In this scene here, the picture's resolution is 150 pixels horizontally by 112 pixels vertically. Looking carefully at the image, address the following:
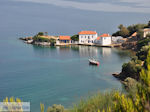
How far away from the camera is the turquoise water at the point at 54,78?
28531mm

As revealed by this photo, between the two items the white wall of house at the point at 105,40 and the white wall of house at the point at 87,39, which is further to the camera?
the white wall of house at the point at 87,39

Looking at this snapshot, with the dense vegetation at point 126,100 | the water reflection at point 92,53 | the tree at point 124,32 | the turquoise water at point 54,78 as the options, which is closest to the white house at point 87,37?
the tree at point 124,32

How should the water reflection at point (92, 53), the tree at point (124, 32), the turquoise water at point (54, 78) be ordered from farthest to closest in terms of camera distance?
1. the tree at point (124, 32)
2. the water reflection at point (92, 53)
3. the turquoise water at point (54, 78)

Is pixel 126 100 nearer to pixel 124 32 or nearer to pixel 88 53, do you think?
pixel 88 53

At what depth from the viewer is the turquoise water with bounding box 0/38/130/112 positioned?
28.5 metres

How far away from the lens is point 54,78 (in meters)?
36.8

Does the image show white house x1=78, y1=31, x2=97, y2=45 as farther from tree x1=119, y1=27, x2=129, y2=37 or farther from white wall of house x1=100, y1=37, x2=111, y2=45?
tree x1=119, y1=27, x2=129, y2=37

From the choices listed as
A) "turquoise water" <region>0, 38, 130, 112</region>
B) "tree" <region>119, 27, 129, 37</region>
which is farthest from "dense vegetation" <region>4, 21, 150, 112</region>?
"tree" <region>119, 27, 129, 37</region>

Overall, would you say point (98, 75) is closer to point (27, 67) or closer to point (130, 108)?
point (27, 67)

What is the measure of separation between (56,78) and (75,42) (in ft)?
143

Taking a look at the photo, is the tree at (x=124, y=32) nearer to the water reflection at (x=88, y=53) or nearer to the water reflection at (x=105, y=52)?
the water reflection at (x=105, y=52)

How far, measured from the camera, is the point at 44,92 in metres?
29.8

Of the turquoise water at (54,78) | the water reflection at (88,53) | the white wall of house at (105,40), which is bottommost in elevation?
the turquoise water at (54,78)

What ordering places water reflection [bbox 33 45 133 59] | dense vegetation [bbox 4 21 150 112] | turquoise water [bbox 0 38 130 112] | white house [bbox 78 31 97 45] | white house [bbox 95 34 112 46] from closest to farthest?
1. dense vegetation [bbox 4 21 150 112]
2. turquoise water [bbox 0 38 130 112]
3. water reflection [bbox 33 45 133 59]
4. white house [bbox 95 34 112 46]
5. white house [bbox 78 31 97 45]
